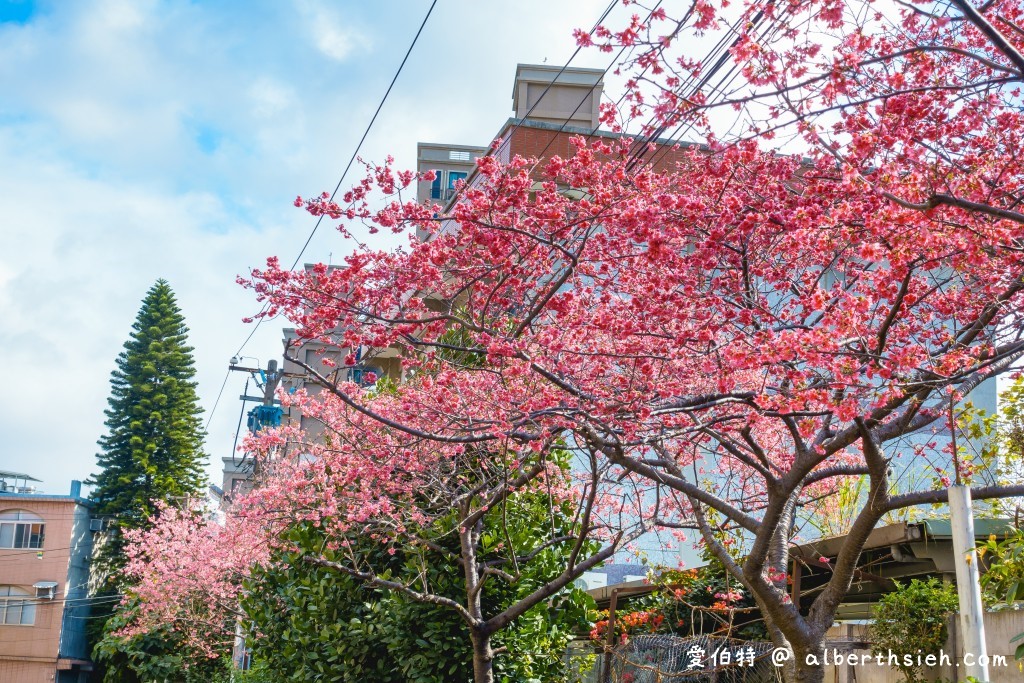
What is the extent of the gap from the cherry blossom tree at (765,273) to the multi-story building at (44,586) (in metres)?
35.9

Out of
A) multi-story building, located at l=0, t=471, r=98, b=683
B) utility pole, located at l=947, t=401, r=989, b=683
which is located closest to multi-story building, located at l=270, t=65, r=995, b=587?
utility pole, located at l=947, t=401, r=989, b=683

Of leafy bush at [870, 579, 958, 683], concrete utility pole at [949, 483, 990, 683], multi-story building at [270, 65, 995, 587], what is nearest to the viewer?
concrete utility pole at [949, 483, 990, 683]

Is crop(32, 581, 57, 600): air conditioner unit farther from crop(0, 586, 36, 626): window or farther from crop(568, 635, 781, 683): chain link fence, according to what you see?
crop(568, 635, 781, 683): chain link fence

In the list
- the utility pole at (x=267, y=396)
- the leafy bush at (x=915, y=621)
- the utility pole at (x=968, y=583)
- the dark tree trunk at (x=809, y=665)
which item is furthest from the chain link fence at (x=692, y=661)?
the utility pole at (x=267, y=396)

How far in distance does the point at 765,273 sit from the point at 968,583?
2651mm

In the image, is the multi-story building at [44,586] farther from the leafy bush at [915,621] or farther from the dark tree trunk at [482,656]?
the leafy bush at [915,621]

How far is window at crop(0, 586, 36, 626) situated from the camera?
38.6 m

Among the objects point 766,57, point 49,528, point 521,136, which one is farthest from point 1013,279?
point 49,528

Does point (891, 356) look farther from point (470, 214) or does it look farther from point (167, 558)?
point (167, 558)

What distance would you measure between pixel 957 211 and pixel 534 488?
6.40 metres

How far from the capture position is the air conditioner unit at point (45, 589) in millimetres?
38312

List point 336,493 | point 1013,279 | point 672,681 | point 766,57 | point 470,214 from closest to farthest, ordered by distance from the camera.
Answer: point 766,57, point 1013,279, point 470,214, point 672,681, point 336,493

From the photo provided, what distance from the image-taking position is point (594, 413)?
21.6 ft

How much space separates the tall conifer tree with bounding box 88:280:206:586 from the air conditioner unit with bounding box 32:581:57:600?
2.14 metres
